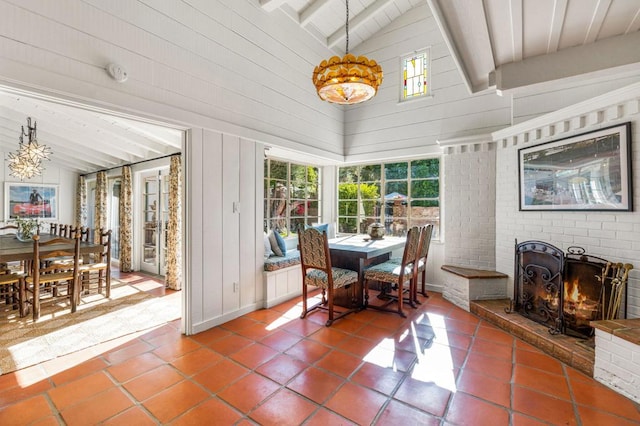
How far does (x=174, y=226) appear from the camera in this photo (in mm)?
4629

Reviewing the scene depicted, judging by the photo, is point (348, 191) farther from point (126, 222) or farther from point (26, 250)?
point (26, 250)

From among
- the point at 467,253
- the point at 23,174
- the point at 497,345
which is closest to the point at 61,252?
the point at 23,174

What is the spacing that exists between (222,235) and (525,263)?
11.1 ft

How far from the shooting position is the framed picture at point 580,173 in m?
2.49

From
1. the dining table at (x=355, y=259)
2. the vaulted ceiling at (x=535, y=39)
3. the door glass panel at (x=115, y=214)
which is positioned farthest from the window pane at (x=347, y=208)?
the door glass panel at (x=115, y=214)

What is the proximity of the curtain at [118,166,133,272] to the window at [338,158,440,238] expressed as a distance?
4.08 metres

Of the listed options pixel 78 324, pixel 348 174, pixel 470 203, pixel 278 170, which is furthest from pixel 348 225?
pixel 78 324

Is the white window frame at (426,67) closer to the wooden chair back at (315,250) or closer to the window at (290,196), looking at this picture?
the window at (290,196)

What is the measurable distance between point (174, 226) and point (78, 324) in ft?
5.77

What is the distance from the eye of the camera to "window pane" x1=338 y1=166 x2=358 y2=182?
564 cm

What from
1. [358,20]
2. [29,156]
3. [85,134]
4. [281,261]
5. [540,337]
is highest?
[358,20]

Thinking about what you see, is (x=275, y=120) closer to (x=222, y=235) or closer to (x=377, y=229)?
(x=222, y=235)

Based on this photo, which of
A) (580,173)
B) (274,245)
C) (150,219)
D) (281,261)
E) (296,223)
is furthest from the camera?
(150,219)

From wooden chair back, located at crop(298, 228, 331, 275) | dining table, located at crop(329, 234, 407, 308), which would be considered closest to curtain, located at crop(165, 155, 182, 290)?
wooden chair back, located at crop(298, 228, 331, 275)
